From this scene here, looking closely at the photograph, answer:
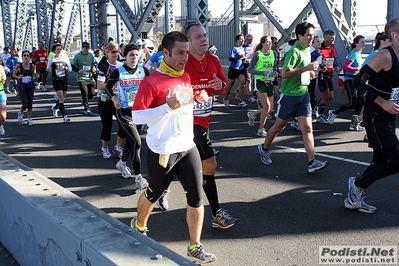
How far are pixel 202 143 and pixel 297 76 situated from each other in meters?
2.53

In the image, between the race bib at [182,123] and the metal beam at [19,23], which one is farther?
the metal beam at [19,23]

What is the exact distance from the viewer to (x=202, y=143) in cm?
478

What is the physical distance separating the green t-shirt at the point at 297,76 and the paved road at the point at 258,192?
1.17m

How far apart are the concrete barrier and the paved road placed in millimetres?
1363

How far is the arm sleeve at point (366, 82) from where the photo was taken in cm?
472

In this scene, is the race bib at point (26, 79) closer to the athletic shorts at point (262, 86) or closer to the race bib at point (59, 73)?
the race bib at point (59, 73)

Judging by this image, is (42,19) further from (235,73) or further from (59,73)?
(235,73)

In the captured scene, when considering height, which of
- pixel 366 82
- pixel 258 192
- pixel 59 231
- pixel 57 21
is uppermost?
pixel 57 21

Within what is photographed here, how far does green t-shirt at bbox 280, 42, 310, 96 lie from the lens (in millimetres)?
6707

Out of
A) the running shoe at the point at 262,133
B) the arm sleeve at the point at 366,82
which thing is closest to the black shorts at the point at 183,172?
the arm sleeve at the point at 366,82

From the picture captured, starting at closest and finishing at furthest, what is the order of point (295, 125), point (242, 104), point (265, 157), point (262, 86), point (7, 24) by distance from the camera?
point (265, 157) < point (262, 86) < point (295, 125) < point (242, 104) < point (7, 24)

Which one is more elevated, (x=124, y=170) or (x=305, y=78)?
(x=305, y=78)
